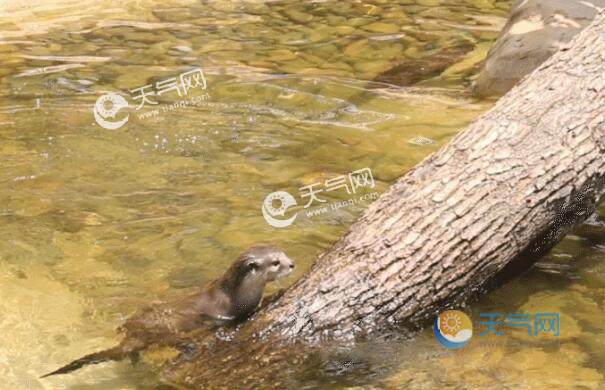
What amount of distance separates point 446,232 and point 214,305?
1072 millimetres

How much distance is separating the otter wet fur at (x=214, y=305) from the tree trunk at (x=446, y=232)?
13cm

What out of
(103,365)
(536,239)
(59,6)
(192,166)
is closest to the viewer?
(103,365)

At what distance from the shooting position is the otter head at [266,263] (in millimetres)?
4227

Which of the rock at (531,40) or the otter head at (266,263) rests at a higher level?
the rock at (531,40)

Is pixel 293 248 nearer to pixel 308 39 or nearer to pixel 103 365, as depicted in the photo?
pixel 103 365

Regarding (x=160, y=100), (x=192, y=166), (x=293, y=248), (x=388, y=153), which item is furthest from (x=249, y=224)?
(x=160, y=100)

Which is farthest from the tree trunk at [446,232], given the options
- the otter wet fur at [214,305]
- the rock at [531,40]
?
the rock at [531,40]

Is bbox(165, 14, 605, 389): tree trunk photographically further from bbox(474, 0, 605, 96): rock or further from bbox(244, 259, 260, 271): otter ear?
bbox(474, 0, 605, 96): rock

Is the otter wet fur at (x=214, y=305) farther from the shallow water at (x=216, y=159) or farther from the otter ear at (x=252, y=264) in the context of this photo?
the shallow water at (x=216, y=159)

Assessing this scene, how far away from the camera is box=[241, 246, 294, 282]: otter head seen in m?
4.23

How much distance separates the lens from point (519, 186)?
412cm

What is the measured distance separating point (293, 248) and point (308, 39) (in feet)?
15.4

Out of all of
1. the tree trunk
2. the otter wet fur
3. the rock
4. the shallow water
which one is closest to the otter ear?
the otter wet fur

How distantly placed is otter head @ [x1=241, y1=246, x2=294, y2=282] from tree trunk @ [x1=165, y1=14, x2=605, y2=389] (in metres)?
0.19
